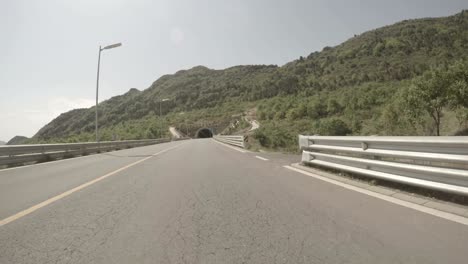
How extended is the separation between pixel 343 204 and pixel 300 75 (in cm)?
17496

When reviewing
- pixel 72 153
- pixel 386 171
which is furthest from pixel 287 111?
pixel 386 171

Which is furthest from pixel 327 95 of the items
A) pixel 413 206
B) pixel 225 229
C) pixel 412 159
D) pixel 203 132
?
pixel 225 229

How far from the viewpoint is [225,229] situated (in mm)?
3389

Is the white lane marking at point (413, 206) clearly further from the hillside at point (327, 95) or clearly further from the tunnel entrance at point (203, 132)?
the tunnel entrance at point (203, 132)

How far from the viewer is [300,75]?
172 metres

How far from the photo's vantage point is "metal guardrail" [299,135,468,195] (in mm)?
3965

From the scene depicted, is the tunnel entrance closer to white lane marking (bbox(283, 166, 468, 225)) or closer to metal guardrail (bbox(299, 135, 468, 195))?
metal guardrail (bbox(299, 135, 468, 195))

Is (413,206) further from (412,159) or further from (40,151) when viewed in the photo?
(40,151)

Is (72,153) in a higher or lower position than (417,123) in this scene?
lower

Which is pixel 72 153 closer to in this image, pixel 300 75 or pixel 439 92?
pixel 439 92

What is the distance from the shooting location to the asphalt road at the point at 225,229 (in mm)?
2658

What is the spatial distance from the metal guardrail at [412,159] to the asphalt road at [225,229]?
750 mm

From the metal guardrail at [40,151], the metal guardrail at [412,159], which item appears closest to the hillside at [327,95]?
the metal guardrail at [412,159]

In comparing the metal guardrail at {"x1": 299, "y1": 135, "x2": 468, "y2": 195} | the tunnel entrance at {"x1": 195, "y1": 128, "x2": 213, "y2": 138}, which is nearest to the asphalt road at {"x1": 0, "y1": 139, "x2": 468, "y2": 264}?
the metal guardrail at {"x1": 299, "y1": 135, "x2": 468, "y2": 195}
